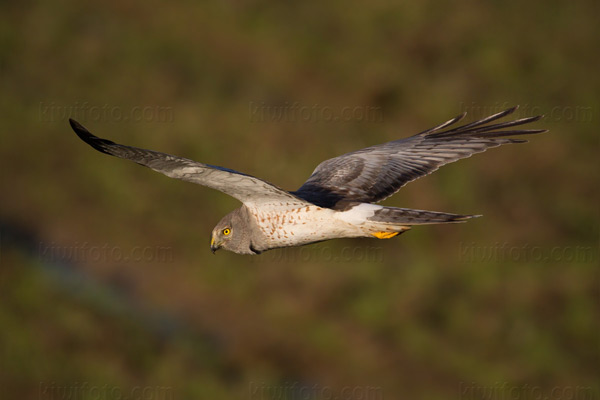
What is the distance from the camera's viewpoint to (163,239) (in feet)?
56.6

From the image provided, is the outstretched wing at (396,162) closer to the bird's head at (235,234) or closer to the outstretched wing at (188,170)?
the bird's head at (235,234)

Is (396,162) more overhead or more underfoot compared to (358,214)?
more overhead

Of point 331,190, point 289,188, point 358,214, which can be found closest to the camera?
point 358,214

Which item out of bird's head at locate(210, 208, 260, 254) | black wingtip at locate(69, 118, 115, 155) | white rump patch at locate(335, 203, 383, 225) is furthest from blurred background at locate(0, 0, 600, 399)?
black wingtip at locate(69, 118, 115, 155)

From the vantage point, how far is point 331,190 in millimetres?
9289

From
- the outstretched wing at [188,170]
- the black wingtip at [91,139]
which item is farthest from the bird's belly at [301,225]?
the black wingtip at [91,139]

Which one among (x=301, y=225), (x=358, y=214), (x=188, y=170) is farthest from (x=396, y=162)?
(x=188, y=170)

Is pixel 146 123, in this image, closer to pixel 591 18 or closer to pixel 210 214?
pixel 210 214

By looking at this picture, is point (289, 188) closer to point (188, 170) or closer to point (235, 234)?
point (235, 234)

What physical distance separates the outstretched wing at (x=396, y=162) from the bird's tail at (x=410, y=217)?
66 centimetres

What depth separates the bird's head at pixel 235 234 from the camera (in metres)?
8.83

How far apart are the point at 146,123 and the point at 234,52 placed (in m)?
3.11

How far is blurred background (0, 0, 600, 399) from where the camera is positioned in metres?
14.4

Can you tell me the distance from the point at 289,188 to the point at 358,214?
864cm
